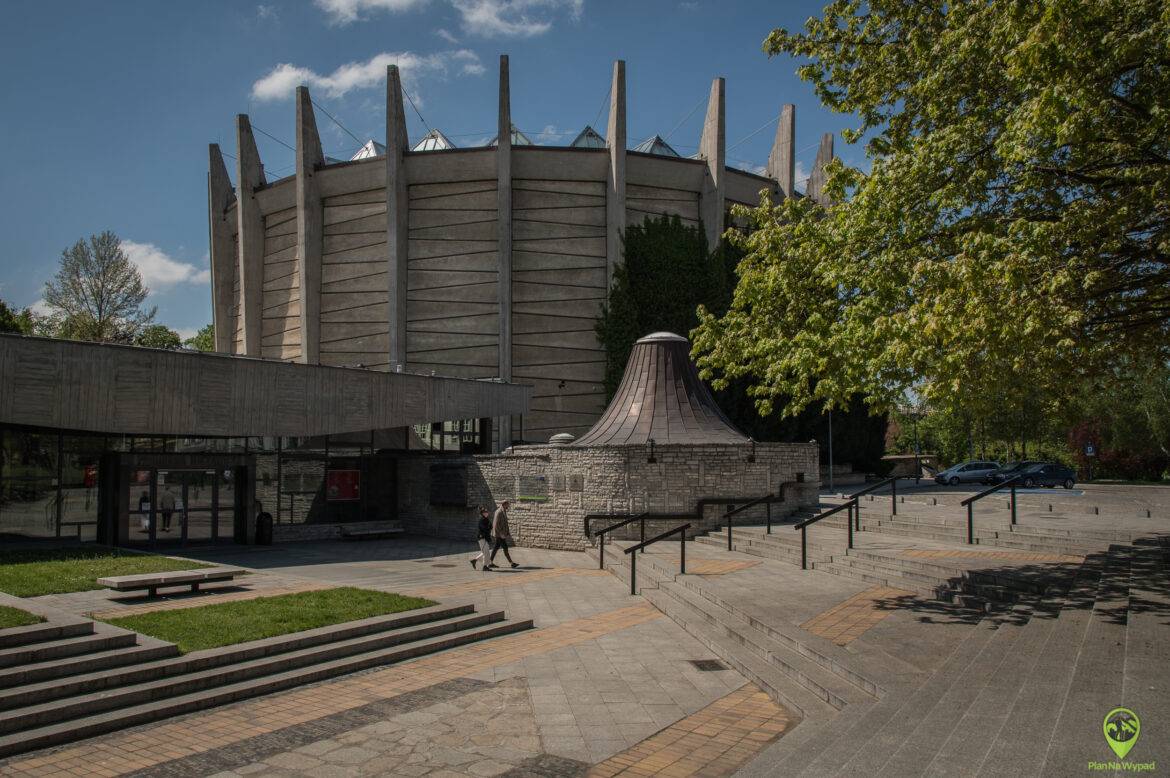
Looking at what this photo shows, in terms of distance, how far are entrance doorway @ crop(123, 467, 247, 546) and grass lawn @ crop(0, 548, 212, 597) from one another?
2447mm

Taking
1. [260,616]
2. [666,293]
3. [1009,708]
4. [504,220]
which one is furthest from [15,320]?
[1009,708]

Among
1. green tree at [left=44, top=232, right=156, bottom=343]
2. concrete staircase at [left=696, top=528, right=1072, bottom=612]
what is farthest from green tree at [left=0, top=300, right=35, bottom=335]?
concrete staircase at [left=696, top=528, right=1072, bottom=612]

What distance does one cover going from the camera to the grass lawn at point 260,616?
8570mm

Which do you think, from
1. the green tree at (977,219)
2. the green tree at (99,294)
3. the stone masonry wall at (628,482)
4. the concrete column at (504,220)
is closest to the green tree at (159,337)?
the green tree at (99,294)

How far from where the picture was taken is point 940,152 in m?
8.20

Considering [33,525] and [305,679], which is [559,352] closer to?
[33,525]

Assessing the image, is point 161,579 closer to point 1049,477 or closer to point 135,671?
point 135,671

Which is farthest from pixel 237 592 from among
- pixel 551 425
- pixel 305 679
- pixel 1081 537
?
pixel 551 425

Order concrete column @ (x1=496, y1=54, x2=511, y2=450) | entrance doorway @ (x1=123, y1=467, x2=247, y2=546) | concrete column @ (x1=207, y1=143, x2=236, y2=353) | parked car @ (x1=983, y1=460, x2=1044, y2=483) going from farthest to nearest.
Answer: concrete column @ (x1=207, y1=143, x2=236, y2=353) < parked car @ (x1=983, y1=460, x2=1044, y2=483) < concrete column @ (x1=496, y1=54, x2=511, y2=450) < entrance doorway @ (x1=123, y1=467, x2=247, y2=546)

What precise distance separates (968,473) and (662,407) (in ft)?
79.3

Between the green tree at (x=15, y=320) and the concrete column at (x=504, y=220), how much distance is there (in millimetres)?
21419

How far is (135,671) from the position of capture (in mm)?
7199

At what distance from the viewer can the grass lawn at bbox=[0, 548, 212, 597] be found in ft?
38.8

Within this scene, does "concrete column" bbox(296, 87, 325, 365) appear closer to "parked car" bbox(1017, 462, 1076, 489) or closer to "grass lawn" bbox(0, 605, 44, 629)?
"grass lawn" bbox(0, 605, 44, 629)
